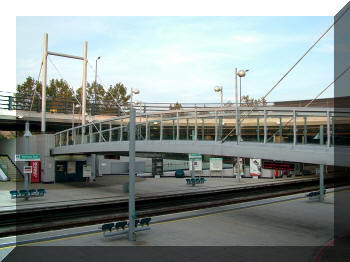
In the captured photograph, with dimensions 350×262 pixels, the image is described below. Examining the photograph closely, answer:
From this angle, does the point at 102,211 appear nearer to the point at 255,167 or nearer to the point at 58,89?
the point at 255,167

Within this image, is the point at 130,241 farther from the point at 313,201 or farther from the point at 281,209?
the point at 313,201

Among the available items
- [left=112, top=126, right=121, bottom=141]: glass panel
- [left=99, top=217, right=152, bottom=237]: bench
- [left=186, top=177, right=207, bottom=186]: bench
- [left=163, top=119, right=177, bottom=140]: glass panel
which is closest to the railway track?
[left=186, top=177, right=207, bottom=186]: bench

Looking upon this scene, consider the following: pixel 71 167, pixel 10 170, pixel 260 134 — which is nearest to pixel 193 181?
pixel 71 167

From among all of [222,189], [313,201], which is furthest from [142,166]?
[313,201]

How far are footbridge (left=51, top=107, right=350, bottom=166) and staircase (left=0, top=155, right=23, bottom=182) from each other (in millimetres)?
18602

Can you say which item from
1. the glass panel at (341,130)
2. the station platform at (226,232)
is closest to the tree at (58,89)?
the station platform at (226,232)

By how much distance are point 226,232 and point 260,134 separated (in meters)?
4.17

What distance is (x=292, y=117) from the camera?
11219 mm

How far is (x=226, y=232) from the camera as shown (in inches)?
508

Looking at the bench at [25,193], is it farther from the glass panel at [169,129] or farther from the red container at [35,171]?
the red container at [35,171]

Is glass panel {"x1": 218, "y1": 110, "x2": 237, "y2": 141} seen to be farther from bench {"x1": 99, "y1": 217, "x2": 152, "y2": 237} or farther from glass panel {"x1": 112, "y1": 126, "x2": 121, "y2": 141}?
glass panel {"x1": 112, "y1": 126, "x2": 121, "y2": 141}

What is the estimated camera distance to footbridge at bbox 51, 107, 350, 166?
1016cm

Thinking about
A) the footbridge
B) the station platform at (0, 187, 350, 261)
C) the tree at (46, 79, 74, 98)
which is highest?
the tree at (46, 79, 74, 98)

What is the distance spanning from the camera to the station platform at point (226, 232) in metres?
11.4
